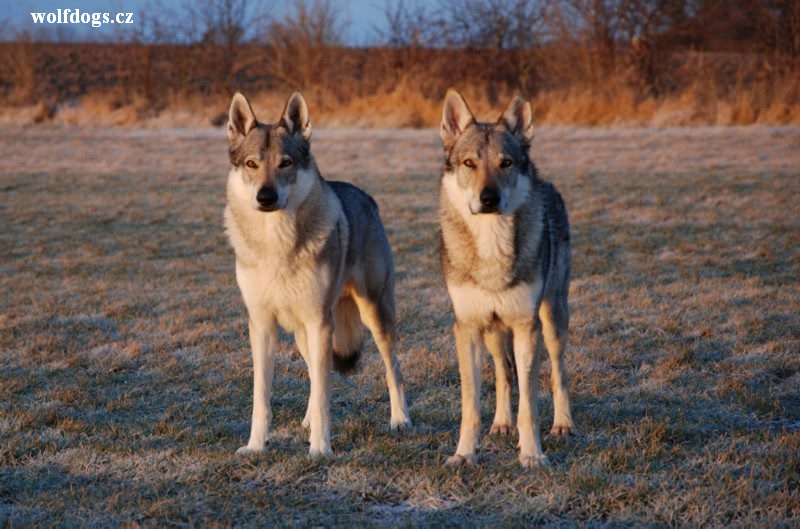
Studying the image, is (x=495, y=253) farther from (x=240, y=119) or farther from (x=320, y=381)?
(x=240, y=119)

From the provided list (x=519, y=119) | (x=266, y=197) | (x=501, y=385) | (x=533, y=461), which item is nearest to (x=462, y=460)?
(x=533, y=461)

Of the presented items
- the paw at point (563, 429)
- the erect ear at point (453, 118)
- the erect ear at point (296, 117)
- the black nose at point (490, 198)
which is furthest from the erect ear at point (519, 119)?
the paw at point (563, 429)

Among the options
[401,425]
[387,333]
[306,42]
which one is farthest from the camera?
[306,42]

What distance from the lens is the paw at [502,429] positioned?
404 centimetres

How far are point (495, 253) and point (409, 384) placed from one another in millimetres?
1459

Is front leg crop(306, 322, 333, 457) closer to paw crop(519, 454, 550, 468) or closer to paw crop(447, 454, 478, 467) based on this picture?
paw crop(447, 454, 478, 467)

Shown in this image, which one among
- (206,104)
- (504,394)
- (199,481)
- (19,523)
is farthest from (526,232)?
(206,104)

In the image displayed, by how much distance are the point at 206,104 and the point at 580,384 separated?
1906cm

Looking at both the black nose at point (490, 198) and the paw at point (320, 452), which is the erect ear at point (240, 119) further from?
the paw at point (320, 452)

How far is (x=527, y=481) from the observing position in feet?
11.1

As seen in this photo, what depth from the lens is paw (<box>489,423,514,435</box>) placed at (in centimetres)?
404

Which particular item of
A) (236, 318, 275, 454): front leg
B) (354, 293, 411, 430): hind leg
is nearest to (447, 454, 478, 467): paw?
(354, 293, 411, 430): hind leg

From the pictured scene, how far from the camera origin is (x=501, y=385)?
4.12 metres

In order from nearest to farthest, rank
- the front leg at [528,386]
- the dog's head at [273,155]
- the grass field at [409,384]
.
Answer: the grass field at [409,384]
the front leg at [528,386]
the dog's head at [273,155]
